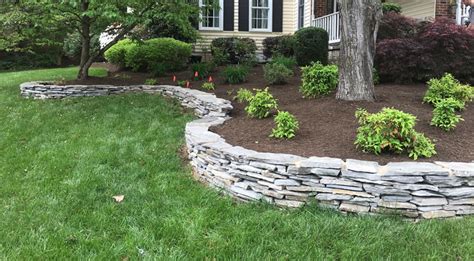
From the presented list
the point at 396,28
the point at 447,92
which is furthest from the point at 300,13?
the point at 447,92

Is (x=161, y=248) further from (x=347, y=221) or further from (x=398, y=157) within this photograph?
(x=398, y=157)

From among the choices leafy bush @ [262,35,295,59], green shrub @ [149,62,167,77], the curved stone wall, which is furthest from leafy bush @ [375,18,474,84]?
green shrub @ [149,62,167,77]

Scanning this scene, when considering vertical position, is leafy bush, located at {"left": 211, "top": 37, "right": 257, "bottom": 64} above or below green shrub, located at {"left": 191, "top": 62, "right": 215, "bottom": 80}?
above

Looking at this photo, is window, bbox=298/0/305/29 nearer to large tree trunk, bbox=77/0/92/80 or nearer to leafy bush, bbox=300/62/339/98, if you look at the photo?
large tree trunk, bbox=77/0/92/80

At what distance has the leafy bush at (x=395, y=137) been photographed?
11.8 ft

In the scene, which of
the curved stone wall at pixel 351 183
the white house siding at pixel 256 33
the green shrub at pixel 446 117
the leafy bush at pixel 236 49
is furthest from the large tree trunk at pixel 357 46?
the white house siding at pixel 256 33

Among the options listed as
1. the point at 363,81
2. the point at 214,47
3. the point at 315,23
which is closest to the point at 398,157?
the point at 363,81

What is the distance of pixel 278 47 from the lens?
12062 mm

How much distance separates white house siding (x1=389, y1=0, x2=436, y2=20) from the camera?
12.0 metres

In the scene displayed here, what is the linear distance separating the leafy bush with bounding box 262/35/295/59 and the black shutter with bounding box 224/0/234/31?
6.00 ft

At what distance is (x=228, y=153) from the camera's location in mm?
3773

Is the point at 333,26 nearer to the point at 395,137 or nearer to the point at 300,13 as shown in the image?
the point at 300,13

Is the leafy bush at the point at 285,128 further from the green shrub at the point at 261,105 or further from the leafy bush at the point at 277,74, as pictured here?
→ the leafy bush at the point at 277,74

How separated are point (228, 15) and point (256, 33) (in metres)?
1.06
